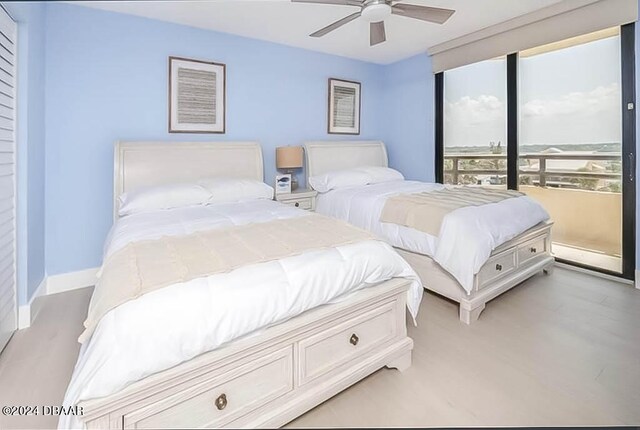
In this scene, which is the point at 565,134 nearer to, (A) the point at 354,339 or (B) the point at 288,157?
(B) the point at 288,157

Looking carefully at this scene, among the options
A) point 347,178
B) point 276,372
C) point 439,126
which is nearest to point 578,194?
point 439,126

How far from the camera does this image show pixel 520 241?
2.65m

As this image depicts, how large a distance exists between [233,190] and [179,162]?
66 centimetres

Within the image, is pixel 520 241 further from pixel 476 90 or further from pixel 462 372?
pixel 476 90

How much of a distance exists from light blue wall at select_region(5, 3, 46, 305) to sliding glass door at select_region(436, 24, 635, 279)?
411cm

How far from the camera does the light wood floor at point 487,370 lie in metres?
1.43

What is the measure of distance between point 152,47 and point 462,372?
11.8ft

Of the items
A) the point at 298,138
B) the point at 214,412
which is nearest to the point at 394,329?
the point at 214,412

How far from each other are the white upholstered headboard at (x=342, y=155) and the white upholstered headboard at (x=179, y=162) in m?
0.71

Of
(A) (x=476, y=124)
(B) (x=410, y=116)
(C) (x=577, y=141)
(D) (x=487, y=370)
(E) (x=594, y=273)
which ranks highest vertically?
(B) (x=410, y=116)

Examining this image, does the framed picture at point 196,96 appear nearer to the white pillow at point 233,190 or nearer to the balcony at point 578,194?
the white pillow at point 233,190

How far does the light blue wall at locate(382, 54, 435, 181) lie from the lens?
4.32m

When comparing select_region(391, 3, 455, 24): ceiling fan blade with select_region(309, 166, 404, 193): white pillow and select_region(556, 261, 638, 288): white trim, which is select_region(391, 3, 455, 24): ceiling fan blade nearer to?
select_region(309, 166, 404, 193): white pillow

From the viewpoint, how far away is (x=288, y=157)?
12.0ft
